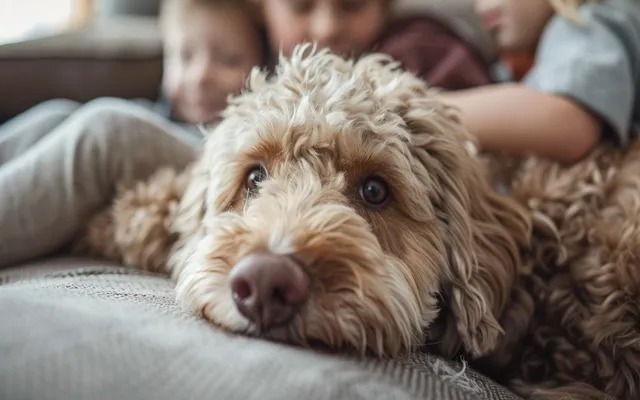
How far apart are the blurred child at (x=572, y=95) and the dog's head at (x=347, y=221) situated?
0.28 meters

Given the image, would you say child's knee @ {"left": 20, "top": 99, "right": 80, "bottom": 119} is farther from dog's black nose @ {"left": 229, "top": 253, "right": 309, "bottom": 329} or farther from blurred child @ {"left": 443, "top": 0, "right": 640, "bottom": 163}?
dog's black nose @ {"left": 229, "top": 253, "right": 309, "bottom": 329}

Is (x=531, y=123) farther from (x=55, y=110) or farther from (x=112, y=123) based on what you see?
(x=55, y=110)

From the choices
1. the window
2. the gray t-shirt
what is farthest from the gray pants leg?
the window

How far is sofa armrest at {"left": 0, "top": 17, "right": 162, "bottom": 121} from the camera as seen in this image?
2.63m

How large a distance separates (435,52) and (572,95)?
2.79 feet

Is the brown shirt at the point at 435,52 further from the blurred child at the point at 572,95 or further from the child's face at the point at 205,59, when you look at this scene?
the child's face at the point at 205,59

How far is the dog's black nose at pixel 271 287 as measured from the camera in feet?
3.33

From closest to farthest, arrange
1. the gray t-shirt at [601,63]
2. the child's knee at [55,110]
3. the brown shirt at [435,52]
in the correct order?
the gray t-shirt at [601,63] < the child's knee at [55,110] < the brown shirt at [435,52]

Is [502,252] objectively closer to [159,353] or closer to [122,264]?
[159,353]

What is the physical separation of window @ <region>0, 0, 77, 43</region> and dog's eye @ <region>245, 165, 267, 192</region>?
2.34 m

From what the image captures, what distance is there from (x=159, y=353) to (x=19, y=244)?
0.90 m

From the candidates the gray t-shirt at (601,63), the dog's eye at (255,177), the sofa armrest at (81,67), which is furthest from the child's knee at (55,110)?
the gray t-shirt at (601,63)

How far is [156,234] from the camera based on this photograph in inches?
67.2

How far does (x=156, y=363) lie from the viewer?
86cm
